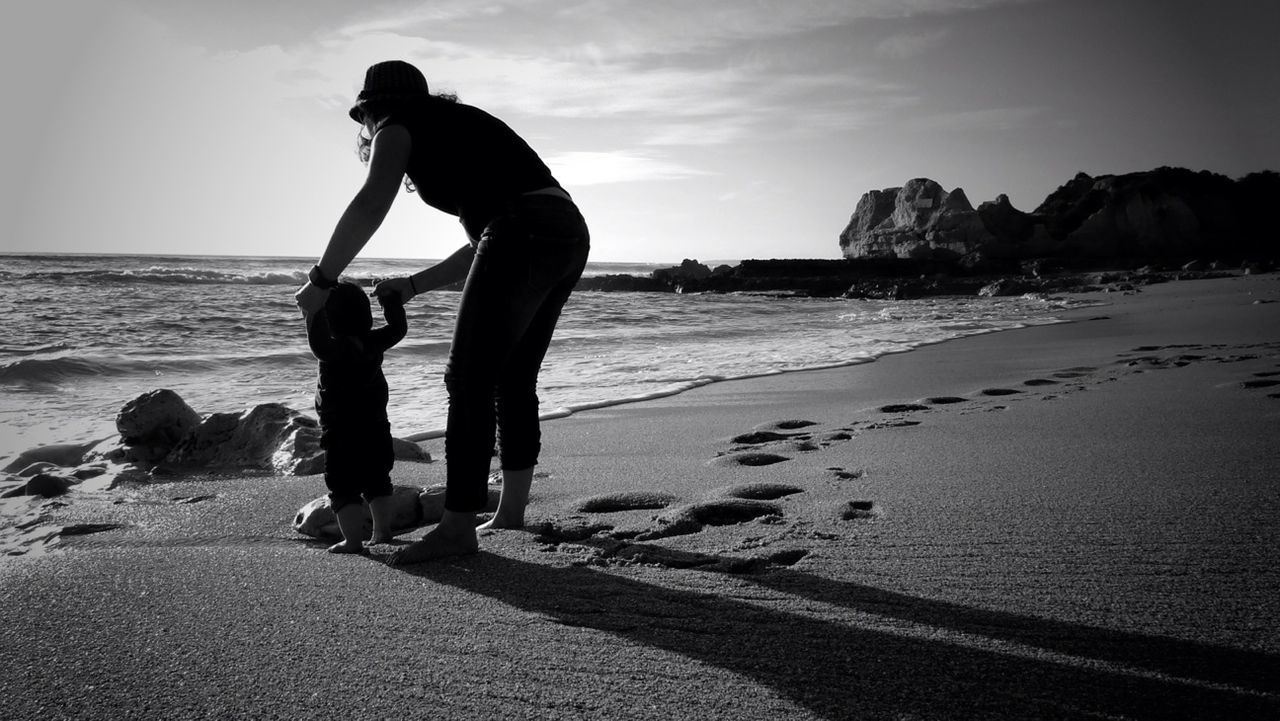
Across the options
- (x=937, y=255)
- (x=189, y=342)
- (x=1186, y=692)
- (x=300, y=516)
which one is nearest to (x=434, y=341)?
(x=189, y=342)

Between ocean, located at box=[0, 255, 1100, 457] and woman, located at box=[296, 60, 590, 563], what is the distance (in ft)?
7.22

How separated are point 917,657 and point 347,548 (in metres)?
1.55

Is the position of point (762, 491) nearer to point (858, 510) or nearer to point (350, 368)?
point (858, 510)

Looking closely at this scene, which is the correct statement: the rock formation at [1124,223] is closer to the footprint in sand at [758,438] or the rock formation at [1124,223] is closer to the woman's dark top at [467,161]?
the footprint in sand at [758,438]

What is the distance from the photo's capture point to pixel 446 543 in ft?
6.56

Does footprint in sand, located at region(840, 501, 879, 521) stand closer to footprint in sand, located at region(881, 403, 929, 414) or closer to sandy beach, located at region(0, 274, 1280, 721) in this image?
sandy beach, located at region(0, 274, 1280, 721)

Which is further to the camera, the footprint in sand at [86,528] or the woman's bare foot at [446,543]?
the footprint in sand at [86,528]

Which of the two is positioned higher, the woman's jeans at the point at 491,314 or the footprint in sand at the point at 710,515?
the woman's jeans at the point at 491,314

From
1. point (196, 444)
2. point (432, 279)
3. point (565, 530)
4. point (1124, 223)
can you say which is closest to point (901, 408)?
point (565, 530)

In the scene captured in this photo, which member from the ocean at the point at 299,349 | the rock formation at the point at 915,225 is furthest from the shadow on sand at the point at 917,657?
the rock formation at the point at 915,225

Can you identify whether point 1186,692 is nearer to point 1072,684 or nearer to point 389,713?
point 1072,684

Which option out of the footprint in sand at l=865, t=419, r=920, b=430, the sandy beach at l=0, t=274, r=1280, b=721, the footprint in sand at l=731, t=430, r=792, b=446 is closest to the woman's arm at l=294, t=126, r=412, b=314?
the sandy beach at l=0, t=274, r=1280, b=721

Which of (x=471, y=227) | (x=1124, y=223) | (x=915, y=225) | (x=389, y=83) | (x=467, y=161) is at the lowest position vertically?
(x=471, y=227)

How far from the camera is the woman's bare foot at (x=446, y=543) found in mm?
1977
